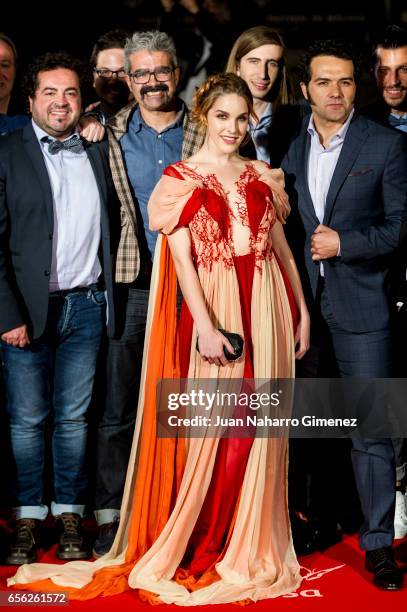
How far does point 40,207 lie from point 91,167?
271 millimetres

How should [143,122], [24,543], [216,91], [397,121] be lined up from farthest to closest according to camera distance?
[397,121] < [143,122] < [24,543] < [216,91]

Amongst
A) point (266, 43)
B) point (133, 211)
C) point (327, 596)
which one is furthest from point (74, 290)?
point (327, 596)

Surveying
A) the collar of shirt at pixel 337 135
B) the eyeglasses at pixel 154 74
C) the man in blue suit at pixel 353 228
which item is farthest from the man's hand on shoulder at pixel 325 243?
the eyeglasses at pixel 154 74

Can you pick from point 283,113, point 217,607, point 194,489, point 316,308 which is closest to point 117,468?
point 194,489

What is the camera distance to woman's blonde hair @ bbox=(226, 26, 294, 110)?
13.5 ft

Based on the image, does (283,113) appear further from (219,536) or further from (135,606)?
(135,606)

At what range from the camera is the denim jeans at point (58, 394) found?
3.86 metres

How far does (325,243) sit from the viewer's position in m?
3.74

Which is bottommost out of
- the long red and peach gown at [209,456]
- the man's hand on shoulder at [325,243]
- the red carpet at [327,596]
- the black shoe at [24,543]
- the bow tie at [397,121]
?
the red carpet at [327,596]

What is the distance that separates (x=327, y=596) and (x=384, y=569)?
0.24 metres

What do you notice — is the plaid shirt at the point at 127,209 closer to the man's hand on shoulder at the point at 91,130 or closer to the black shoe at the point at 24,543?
the man's hand on shoulder at the point at 91,130

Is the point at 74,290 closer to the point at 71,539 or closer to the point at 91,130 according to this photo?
the point at 91,130

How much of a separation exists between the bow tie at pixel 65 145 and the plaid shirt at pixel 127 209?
14 cm

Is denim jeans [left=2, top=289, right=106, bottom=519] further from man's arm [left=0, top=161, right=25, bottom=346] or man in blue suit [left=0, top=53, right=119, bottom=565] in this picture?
man's arm [left=0, top=161, right=25, bottom=346]
